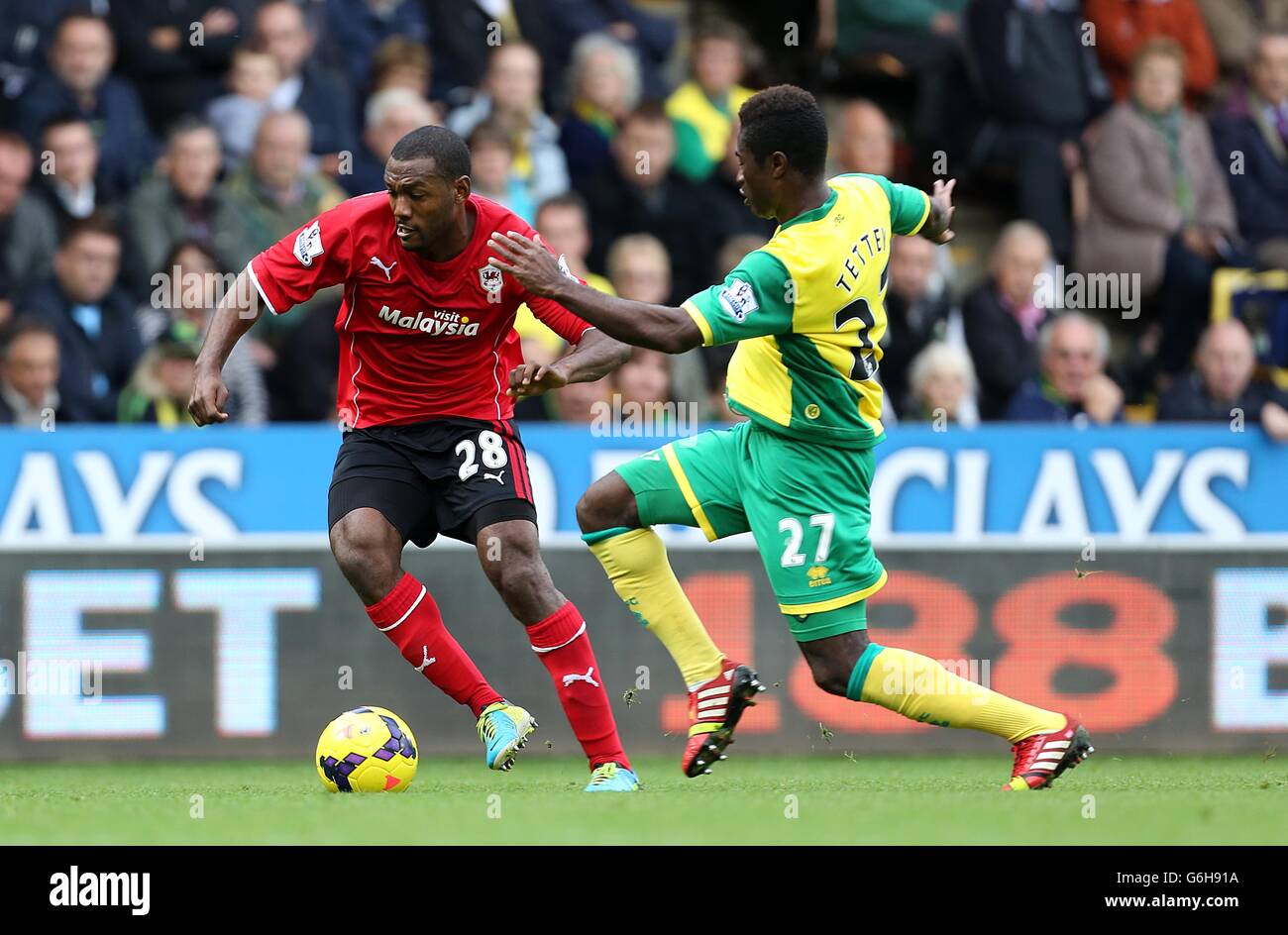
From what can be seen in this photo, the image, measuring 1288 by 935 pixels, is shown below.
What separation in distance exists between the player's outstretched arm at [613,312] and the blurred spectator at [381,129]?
5044 mm

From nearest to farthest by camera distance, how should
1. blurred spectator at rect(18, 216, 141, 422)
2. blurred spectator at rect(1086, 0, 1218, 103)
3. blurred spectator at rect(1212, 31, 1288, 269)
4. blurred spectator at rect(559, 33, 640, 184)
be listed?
blurred spectator at rect(18, 216, 141, 422), blurred spectator at rect(559, 33, 640, 184), blurred spectator at rect(1212, 31, 1288, 269), blurred spectator at rect(1086, 0, 1218, 103)

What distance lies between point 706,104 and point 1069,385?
268 centimetres

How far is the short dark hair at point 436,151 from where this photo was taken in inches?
248

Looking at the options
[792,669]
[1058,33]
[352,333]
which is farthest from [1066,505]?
[352,333]

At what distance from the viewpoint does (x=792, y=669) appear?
9406 millimetres

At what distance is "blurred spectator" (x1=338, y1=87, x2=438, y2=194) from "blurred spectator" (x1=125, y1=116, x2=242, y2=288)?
29.7 inches

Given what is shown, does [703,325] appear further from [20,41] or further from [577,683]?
[20,41]

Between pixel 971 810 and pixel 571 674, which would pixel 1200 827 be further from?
pixel 571 674

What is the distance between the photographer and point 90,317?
33.0ft

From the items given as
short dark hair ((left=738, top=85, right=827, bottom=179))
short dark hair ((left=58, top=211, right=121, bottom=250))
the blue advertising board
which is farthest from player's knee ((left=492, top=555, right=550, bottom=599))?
short dark hair ((left=58, top=211, right=121, bottom=250))

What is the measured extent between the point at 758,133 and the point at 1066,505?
13.8 feet

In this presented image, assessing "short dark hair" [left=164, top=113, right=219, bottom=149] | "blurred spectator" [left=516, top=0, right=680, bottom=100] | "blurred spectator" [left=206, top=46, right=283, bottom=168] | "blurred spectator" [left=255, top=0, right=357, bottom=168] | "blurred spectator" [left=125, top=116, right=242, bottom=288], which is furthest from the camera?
"blurred spectator" [left=516, top=0, right=680, bottom=100]

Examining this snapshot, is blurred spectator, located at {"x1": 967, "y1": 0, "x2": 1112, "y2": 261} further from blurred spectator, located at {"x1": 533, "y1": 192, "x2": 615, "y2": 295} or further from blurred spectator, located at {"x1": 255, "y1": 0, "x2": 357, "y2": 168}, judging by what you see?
blurred spectator, located at {"x1": 255, "y1": 0, "x2": 357, "y2": 168}

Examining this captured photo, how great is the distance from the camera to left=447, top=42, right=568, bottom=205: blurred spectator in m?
10.9
